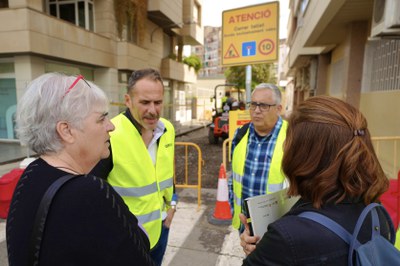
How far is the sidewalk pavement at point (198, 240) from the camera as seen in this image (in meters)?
3.10

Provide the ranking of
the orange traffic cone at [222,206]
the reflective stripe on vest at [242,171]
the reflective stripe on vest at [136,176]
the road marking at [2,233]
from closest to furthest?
the reflective stripe on vest at [136,176]
the reflective stripe on vest at [242,171]
the road marking at [2,233]
the orange traffic cone at [222,206]

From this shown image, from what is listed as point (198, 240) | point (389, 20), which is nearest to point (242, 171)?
point (198, 240)

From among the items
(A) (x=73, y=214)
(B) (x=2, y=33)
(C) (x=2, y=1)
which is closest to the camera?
(A) (x=73, y=214)

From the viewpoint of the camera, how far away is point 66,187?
86cm

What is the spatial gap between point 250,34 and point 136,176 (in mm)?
3800

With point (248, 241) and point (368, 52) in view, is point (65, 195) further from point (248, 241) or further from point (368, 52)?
point (368, 52)

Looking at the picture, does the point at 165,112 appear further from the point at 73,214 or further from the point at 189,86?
the point at 73,214

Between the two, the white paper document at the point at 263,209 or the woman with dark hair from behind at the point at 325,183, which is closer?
the woman with dark hair from behind at the point at 325,183

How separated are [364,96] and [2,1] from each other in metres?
12.1

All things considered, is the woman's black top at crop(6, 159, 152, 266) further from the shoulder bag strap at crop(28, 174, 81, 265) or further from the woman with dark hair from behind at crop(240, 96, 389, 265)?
the woman with dark hair from behind at crop(240, 96, 389, 265)

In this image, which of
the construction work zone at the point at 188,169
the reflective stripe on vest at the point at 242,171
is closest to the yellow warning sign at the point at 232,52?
the construction work zone at the point at 188,169

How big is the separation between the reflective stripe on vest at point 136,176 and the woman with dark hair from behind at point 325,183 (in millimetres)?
936

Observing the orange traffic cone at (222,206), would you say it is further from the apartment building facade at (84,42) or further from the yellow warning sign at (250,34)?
the apartment building facade at (84,42)

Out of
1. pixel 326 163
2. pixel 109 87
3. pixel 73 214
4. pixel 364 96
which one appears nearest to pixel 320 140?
pixel 326 163
